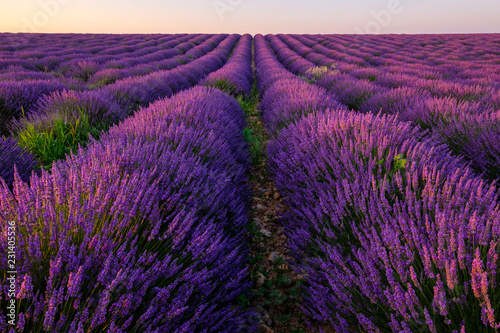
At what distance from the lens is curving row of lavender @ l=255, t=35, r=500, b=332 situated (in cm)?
99

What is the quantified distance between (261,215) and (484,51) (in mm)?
19607

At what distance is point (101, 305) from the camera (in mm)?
813

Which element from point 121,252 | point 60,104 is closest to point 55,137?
point 60,104

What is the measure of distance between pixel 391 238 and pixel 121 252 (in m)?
1.13

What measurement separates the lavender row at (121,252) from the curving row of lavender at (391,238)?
1.68ft

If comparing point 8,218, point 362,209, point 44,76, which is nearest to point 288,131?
point 362,209

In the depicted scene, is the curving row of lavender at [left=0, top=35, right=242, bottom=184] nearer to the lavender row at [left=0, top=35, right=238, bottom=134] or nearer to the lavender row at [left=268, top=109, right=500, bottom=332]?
the lavender row at [left=0, top=35, right=238, bottom=134]

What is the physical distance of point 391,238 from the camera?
1213 millimetres

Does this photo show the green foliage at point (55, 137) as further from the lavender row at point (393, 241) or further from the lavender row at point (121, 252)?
the lavender row at point (393, 241)

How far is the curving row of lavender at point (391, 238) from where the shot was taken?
3.24ft

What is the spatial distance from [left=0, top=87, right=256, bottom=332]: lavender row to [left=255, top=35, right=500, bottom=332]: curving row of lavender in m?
0.51

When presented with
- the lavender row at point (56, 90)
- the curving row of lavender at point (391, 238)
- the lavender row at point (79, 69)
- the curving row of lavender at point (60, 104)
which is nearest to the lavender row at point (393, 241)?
the curving row of lavender at point (391, 238)

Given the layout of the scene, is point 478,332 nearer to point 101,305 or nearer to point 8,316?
point 101,305

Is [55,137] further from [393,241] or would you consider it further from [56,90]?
[393,241]
